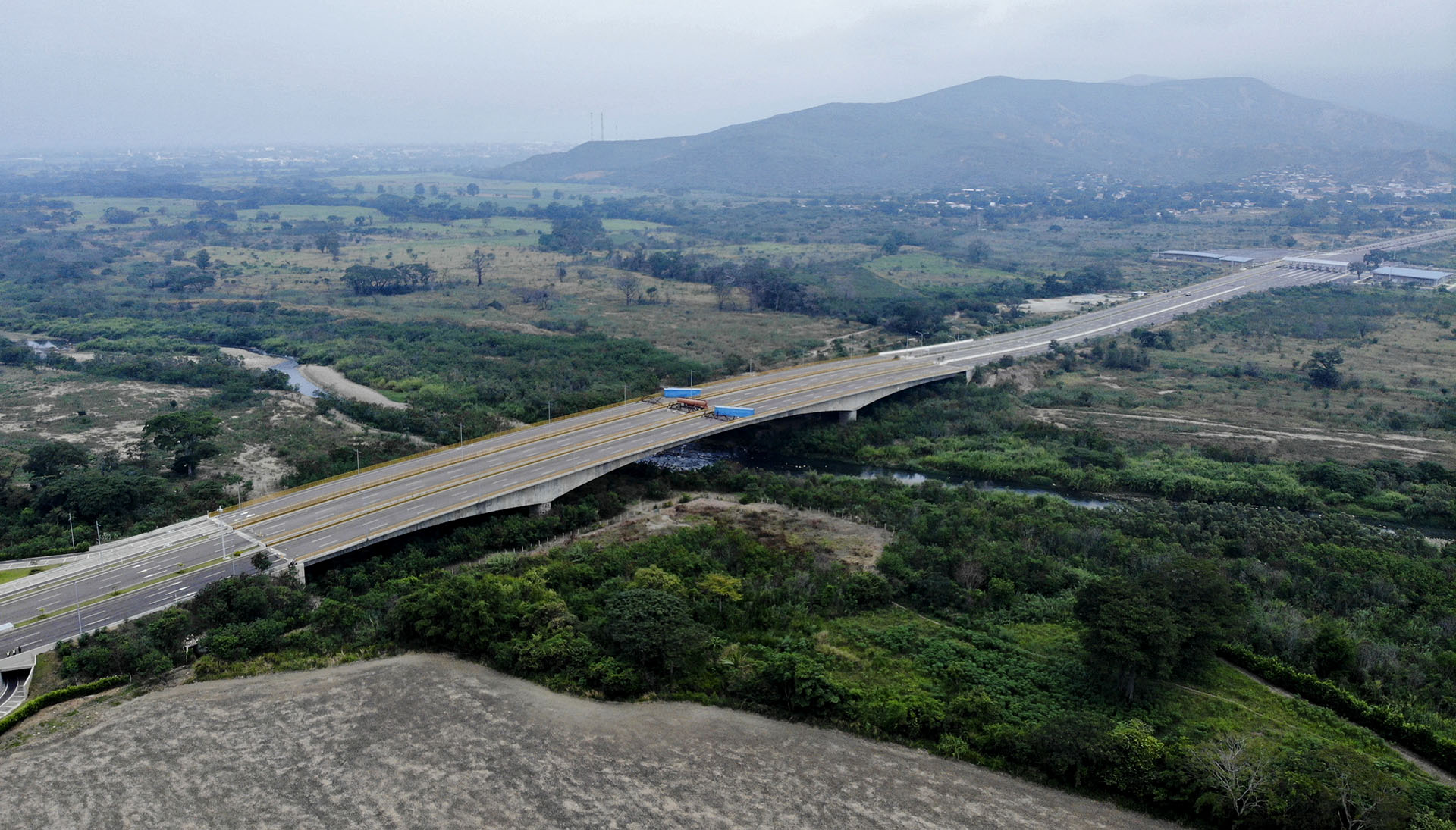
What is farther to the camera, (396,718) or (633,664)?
(633,664)

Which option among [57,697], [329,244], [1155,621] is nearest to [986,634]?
[1155,621]

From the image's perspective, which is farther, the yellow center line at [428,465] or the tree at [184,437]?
the tree at [184,437]

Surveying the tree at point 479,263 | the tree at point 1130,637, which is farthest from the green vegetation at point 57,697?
the tree at point 479,263

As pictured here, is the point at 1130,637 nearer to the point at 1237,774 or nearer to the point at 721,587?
the point at 1237,774

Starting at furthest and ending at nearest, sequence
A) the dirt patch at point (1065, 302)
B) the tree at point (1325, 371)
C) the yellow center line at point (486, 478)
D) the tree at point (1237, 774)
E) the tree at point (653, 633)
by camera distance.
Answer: the dirt patch at point (1065, 302), the tree at point (1325, 371), the yellow center line at point (486, 478), the tree at point (653, 633), the tree at point (1237, 774)

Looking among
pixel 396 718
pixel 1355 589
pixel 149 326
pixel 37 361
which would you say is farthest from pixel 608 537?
pixel 149 326

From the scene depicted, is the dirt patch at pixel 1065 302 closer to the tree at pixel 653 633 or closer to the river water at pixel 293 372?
the river water at pixel 293 372

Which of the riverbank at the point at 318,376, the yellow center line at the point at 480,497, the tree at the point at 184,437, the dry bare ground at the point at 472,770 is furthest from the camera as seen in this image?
the riverbank at the point at 318,376

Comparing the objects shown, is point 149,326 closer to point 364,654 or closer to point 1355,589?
point 364,654
